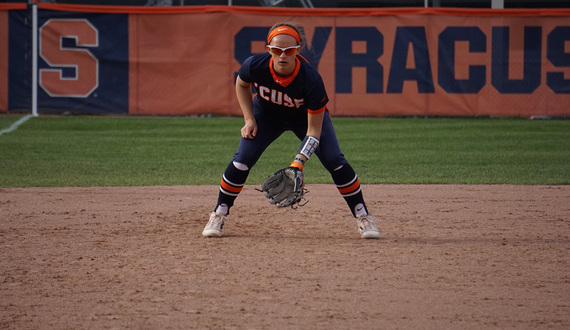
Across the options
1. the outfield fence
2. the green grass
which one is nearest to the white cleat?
the green grass

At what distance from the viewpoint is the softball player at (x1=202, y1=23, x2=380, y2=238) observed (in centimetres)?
520

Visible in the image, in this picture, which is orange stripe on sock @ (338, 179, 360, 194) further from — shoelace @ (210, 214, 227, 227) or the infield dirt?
shoelace @ (210, 214, 227, 227)

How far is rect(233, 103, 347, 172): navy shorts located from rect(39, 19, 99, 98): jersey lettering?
11.0 meters

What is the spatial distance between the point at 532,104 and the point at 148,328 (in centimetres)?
1333

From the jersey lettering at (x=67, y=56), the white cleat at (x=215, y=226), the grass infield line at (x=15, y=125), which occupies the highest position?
the white cleat at (x=215, y=226)

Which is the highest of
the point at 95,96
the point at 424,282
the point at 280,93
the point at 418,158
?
the point at 280,93

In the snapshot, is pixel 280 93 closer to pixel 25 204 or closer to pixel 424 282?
pixel 424 282

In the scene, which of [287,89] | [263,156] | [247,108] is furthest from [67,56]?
[287,89]

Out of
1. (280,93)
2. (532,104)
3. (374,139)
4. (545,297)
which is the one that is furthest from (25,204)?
(532,104)

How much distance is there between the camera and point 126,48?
15805 mm

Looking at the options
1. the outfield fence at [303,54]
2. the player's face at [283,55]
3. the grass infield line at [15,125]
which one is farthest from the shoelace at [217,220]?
the outfield fence at [303,54]

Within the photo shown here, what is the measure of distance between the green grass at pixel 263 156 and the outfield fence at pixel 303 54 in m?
0.56

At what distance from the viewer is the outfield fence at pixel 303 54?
15.3m

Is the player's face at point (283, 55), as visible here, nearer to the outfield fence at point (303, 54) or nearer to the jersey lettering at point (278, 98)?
the jersey lettering at point (278, 98)
